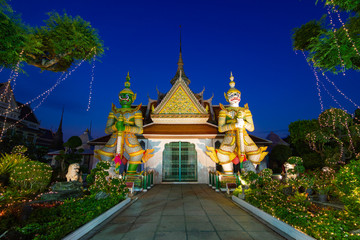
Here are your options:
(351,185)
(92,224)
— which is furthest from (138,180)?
(351,185)

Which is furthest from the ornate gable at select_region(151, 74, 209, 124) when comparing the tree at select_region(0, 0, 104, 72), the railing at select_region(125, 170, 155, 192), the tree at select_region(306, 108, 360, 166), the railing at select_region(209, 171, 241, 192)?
the tree at select_region(306, 108, 360, 166)

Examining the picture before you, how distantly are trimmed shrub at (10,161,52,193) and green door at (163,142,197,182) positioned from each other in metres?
6.07

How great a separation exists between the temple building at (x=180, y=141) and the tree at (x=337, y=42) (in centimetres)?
575

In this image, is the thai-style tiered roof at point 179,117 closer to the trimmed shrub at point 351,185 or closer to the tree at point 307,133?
the tree at point 307,133

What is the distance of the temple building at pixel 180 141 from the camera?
34.4ft

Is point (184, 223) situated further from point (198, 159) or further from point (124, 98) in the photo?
point (198, 159)

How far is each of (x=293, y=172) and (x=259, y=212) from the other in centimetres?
270

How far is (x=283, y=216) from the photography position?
3.89 m

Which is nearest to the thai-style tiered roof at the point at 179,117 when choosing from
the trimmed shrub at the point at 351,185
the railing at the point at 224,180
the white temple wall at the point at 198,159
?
the white temple wall at the point at 198,159

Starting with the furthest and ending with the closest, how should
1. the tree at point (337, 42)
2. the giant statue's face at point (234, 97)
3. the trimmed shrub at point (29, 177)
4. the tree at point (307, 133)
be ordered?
the tree at point (307, 133)
the giant statue's face at point (234, 97)
the trimmed shrub at point (29, 177)
the tree at point (337, 42)

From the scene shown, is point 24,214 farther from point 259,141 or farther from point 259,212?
point 259,141

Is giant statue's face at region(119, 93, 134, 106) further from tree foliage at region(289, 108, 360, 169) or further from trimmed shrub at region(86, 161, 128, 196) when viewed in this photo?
tree foliage at region(289, 108, 360, 169)

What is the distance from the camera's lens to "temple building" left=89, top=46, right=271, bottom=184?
1050 cm

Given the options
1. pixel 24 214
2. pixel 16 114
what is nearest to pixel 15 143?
pixel 16 114
